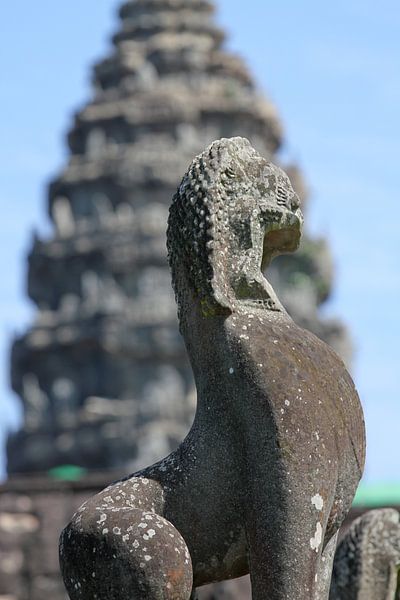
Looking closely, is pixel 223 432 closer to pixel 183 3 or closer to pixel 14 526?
pixel 14 526

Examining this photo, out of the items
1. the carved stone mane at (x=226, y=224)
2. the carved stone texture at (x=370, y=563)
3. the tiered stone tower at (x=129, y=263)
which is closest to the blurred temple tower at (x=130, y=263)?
the tiered stone tower at (x=129, y=263)

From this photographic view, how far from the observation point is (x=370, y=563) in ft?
28.7

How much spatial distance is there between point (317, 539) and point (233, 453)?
50 cm

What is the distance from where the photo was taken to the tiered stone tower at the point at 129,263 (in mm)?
58125

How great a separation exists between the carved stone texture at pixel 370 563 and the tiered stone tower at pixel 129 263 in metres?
45.9

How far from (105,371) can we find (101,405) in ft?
4.91

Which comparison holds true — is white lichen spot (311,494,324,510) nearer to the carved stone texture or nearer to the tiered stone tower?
the carved stone texture

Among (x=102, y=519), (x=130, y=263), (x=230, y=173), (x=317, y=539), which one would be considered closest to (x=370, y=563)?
(x=317, y=539)

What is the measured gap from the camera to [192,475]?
735 centimetres

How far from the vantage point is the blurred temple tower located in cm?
5812

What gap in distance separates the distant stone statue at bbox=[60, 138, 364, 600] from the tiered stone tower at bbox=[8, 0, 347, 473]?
4721cm

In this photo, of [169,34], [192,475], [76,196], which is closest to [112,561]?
[192,475]

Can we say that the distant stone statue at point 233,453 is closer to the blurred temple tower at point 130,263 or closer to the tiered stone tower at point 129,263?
the blurred temple tower at point 130,263

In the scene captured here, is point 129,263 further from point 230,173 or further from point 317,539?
point 317,539
